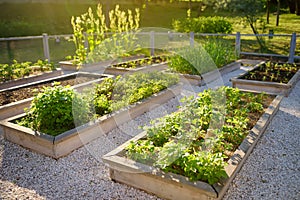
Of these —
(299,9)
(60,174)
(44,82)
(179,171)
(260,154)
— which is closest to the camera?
(179,171)

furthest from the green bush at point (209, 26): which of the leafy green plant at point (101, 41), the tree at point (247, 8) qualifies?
the leafy green plant at point (101, 41)

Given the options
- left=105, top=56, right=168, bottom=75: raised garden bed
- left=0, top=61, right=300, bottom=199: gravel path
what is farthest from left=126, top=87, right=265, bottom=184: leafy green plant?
left=105, top=56, right=168, bottom=75: raised garden bed

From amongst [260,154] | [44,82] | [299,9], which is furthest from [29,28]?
[299,9]

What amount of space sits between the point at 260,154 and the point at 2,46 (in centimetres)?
852

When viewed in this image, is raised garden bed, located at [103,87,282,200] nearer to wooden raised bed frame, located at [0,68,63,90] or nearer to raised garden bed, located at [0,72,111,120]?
raised garden bed, located at [0,72,111,120]

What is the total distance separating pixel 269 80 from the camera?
6367 mm

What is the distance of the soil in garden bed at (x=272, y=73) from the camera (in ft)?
21.1

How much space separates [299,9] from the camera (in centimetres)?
2238

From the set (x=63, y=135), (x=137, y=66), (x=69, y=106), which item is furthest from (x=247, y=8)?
(x=63, y=135)

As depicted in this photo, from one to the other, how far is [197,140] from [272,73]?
13.0 feet

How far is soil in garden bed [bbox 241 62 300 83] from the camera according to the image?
6.43 meters

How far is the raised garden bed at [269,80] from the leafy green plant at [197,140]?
1.20m

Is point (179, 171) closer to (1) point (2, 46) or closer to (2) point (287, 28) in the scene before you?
(1) point (2, 46)

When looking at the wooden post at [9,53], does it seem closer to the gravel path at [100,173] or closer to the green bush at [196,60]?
the green bush at [196,60]
